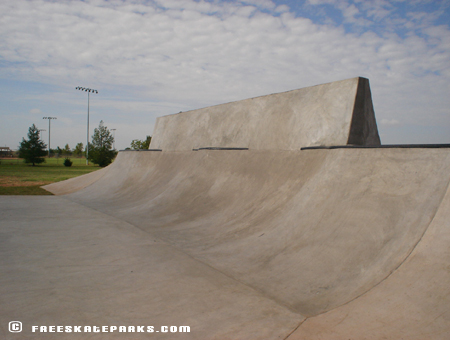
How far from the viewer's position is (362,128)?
6438 mm

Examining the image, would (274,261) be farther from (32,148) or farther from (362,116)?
(32,148)

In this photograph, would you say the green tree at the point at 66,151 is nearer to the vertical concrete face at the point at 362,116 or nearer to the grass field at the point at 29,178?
the grass field at the point at 29,178

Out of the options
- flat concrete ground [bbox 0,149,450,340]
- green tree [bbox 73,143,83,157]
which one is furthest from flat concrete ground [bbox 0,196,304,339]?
green tree [bbox 73,143,83,157]

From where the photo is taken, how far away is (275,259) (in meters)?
4.21

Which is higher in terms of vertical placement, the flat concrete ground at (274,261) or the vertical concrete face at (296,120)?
the vertical concrete face at (296,120)

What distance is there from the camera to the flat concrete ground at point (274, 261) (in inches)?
108

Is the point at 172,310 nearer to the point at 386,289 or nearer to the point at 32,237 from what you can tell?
the point at 386,289

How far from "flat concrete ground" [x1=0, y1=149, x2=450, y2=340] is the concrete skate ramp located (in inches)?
0.7

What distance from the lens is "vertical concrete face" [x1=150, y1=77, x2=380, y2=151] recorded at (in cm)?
639

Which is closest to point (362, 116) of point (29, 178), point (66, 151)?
point (29, 178)

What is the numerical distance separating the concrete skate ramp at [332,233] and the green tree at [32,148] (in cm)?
5022

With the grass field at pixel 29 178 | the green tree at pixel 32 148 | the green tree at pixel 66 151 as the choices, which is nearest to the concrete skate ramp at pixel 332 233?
the grass field at pixel 29 178

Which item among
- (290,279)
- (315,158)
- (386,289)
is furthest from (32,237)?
(386,289)

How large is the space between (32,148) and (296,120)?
53549mm
